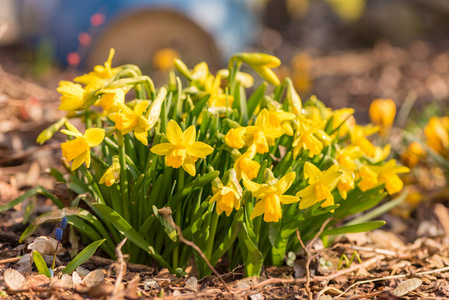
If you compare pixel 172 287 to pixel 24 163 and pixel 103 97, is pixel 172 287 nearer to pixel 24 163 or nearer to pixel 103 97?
pixel 103 97

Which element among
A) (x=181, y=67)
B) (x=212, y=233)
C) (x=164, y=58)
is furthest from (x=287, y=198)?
(x=164, y=58)

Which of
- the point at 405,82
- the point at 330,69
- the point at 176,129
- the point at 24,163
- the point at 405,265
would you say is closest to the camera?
the point at 176,129

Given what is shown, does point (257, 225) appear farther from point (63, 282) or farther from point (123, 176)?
point (63, 282)

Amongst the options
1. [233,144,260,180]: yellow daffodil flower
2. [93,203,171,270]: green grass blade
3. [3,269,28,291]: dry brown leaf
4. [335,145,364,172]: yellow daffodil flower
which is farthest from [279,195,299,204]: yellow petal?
[3,269,28,291]: dry brown leaf

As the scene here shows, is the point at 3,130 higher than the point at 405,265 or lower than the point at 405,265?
higher

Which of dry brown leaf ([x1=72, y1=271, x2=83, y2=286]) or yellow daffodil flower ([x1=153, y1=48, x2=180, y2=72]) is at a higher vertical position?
yellow daffodil flower ([x1=153, y1=48, x2=180, y2=72])

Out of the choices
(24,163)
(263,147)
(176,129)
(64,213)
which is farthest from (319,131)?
(24,163)

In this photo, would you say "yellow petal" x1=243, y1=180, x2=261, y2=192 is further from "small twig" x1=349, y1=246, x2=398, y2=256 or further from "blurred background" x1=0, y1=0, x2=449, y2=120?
"blurred background" x1=0, y1=0, x2=449, y2=120
